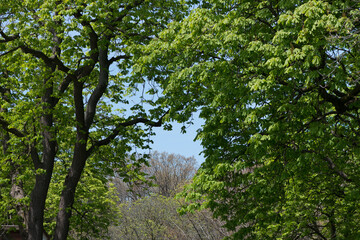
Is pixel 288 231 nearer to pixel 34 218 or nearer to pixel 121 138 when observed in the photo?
pixel 121 138

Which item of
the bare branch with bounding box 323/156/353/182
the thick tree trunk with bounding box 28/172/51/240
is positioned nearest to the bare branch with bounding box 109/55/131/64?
the thick tree trunk with bounding box 28/172/51/240

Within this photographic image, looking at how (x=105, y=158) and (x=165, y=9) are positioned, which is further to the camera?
(x=105, y=158)

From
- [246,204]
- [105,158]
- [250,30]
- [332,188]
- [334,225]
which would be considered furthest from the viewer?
[105,158]

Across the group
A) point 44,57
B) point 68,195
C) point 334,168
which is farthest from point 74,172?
point 334,168

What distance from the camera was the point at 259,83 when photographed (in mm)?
8945

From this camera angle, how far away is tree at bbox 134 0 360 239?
905 centimetres

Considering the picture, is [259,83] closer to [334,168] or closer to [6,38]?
[334,168]

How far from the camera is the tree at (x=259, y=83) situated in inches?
356

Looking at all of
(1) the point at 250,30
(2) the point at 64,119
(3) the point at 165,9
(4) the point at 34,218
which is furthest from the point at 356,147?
(4) the point at 34,218

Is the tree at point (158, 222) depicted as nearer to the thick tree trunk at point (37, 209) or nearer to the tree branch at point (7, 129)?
the thick tree trunk at point (37, 209)

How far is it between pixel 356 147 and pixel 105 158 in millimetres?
9276

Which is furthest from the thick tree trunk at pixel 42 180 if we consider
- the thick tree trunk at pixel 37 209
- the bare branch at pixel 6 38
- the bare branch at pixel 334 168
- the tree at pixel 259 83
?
the bare branch at pixel 334 168

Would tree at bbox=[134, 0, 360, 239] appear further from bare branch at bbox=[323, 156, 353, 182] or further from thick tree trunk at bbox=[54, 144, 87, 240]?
thick tree trunk at bbox=[54, 144, 87, 240]

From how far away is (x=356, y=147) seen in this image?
32.5ft
